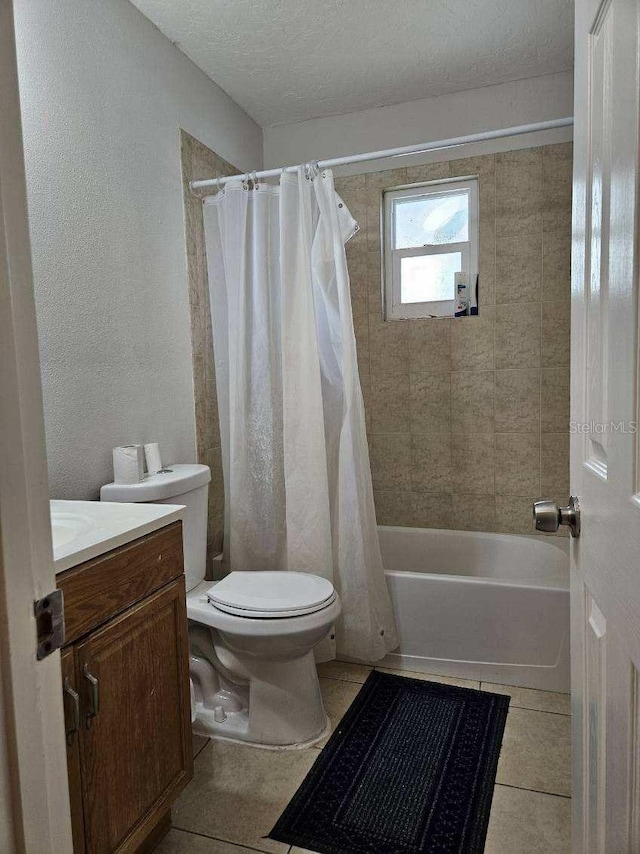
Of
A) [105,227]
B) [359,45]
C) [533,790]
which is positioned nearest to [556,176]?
[359,45]

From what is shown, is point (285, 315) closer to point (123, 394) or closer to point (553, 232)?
point (123, 394)

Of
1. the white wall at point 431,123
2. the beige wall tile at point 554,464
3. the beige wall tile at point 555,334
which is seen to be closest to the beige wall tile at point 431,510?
the beige wall tile at point 554,464

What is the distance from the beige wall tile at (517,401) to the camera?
8.74 ft

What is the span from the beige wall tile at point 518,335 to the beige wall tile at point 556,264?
0.09 meters

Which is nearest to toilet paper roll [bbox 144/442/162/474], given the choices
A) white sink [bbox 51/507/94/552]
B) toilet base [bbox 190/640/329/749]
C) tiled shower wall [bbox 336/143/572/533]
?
white sink [bbox 51/507/94/552]

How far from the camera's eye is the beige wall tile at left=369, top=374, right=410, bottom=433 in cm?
289

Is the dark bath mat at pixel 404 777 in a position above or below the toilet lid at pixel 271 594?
below

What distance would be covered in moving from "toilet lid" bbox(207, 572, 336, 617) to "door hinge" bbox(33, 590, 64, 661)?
4.14 feet

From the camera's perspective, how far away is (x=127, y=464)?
179 centimetres

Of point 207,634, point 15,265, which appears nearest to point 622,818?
point 15,265

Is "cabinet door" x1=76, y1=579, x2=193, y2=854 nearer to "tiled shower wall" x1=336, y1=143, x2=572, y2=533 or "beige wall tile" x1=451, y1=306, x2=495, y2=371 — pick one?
"tiled shower wall" x1=336, y1=143, x2=572, y2=533

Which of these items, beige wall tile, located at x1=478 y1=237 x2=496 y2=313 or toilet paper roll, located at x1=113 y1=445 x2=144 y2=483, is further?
beige wall tile, located at x1=478 y1=237 x2=496 y2=313

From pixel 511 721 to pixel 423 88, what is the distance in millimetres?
2675

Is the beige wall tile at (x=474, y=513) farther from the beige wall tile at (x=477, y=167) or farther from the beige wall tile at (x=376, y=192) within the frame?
the beige wall tile at (x=477, y=167)
